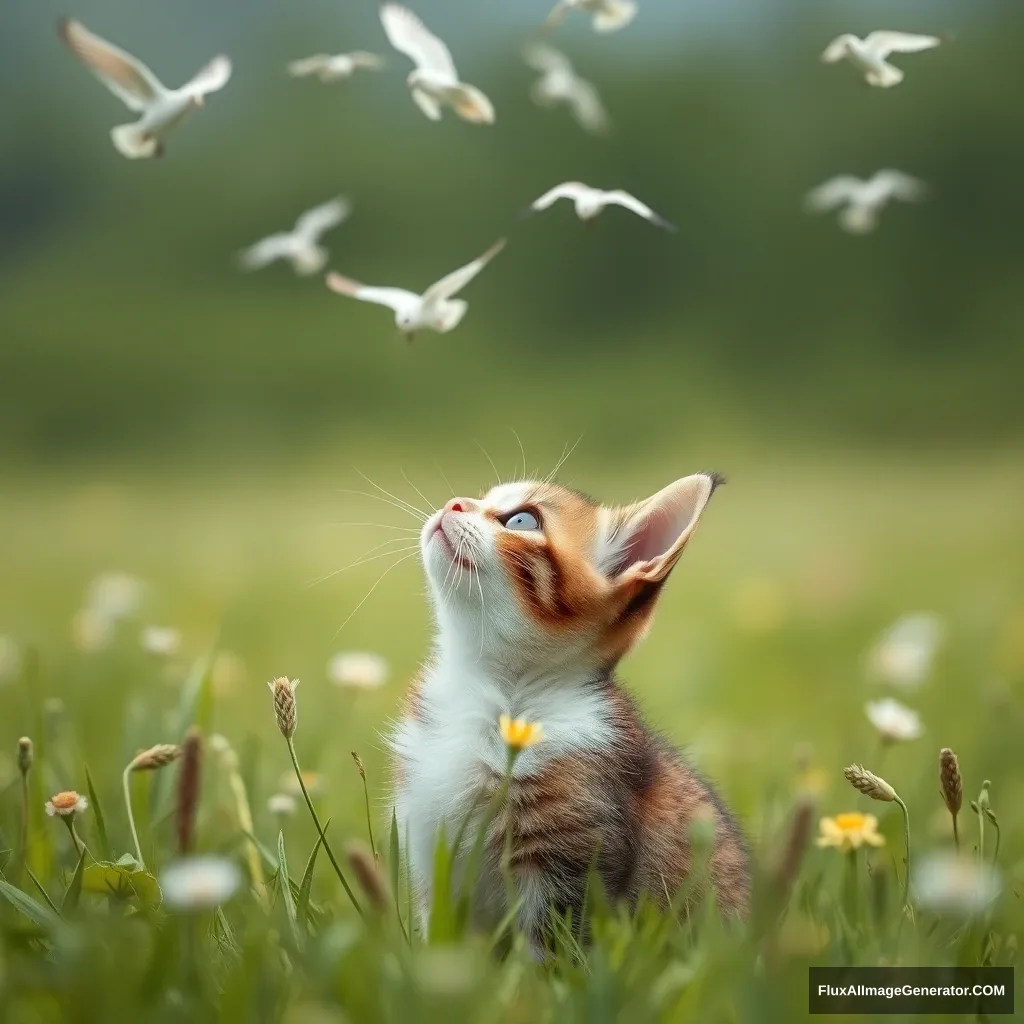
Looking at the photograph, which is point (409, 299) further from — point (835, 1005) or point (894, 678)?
point (894, 678)

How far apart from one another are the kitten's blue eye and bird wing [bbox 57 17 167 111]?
755 mm

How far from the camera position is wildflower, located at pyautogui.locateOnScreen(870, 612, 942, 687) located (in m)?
2.87

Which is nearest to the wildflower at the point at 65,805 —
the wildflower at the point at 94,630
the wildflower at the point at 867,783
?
the wildflower at the point at 867,783

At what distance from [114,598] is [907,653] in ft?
6.10

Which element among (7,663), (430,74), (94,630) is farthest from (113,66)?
(7,663)

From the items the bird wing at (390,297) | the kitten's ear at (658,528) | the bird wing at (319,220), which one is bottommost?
the kitten's ear at (658,528)

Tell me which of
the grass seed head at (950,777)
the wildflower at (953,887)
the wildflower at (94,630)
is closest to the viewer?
the wildflower at (953,887)

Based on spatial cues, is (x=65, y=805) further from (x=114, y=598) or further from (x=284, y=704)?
(x=114, y=598)

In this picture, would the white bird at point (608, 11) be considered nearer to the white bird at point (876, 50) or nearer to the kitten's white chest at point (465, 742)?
the white bird at point (876, 50)

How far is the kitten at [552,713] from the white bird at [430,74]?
56 cm

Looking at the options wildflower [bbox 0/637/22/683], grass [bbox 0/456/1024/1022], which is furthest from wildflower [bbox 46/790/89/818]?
wildflower [bbox 0/637/22/683]

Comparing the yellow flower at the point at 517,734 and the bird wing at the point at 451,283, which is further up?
the bird wing at the point at 451,283

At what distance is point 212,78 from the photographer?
1.60 metres

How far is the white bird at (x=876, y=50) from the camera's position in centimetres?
158
